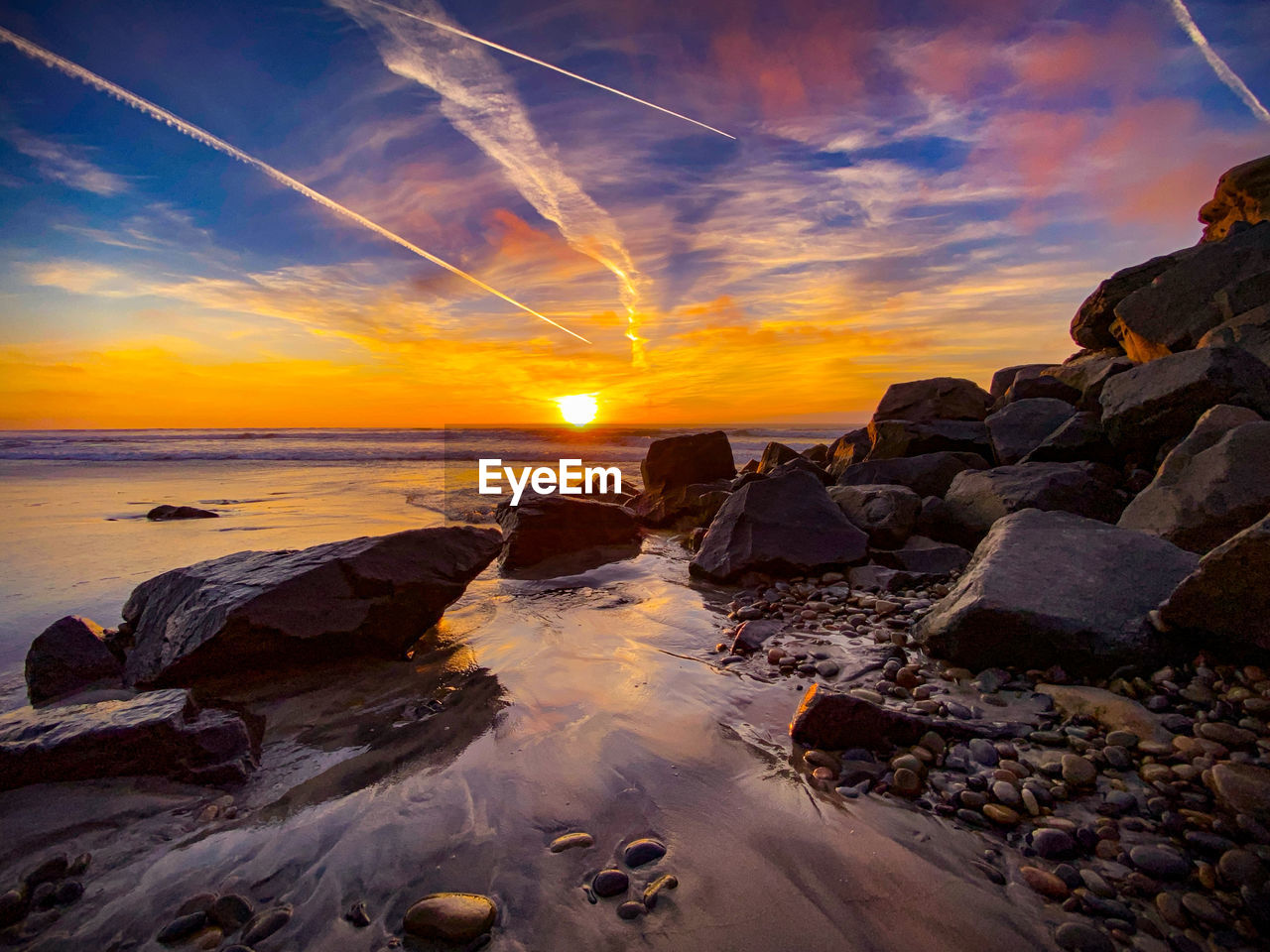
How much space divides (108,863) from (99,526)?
851cm

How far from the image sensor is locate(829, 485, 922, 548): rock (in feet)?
19.6

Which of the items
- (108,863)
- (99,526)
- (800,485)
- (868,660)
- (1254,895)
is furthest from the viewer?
(99,526)

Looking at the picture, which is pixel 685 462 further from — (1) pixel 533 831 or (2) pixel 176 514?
(1) pixel 533 831

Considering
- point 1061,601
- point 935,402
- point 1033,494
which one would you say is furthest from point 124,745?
point 935,402

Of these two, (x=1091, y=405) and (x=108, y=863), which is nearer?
(x=108, y=863)

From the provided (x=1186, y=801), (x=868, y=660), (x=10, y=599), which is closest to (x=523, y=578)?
(x=868, y=660)

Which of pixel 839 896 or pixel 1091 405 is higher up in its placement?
pixel 1091 405

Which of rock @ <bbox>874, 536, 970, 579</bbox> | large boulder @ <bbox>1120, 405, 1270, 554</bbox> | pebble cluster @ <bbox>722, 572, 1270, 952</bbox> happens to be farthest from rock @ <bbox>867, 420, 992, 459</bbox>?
pebble cluster @ <bbox>722, 572, 1270, 952</bbox>

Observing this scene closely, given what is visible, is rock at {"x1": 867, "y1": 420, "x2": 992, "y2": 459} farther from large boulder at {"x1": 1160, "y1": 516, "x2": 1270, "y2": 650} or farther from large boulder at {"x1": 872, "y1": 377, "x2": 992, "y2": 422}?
large boulder at {"x1": 1160, "y1": 516, "x2": 1270, "y2": 650}

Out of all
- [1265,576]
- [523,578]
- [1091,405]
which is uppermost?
[1091,405]

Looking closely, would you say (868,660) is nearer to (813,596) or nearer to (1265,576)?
(813,596)

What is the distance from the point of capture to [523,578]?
6.36 metres

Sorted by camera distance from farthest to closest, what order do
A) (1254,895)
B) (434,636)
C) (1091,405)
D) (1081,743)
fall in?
(1091,405), (434,636), (1081,743), (1254,895)

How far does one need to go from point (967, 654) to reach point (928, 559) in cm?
231
